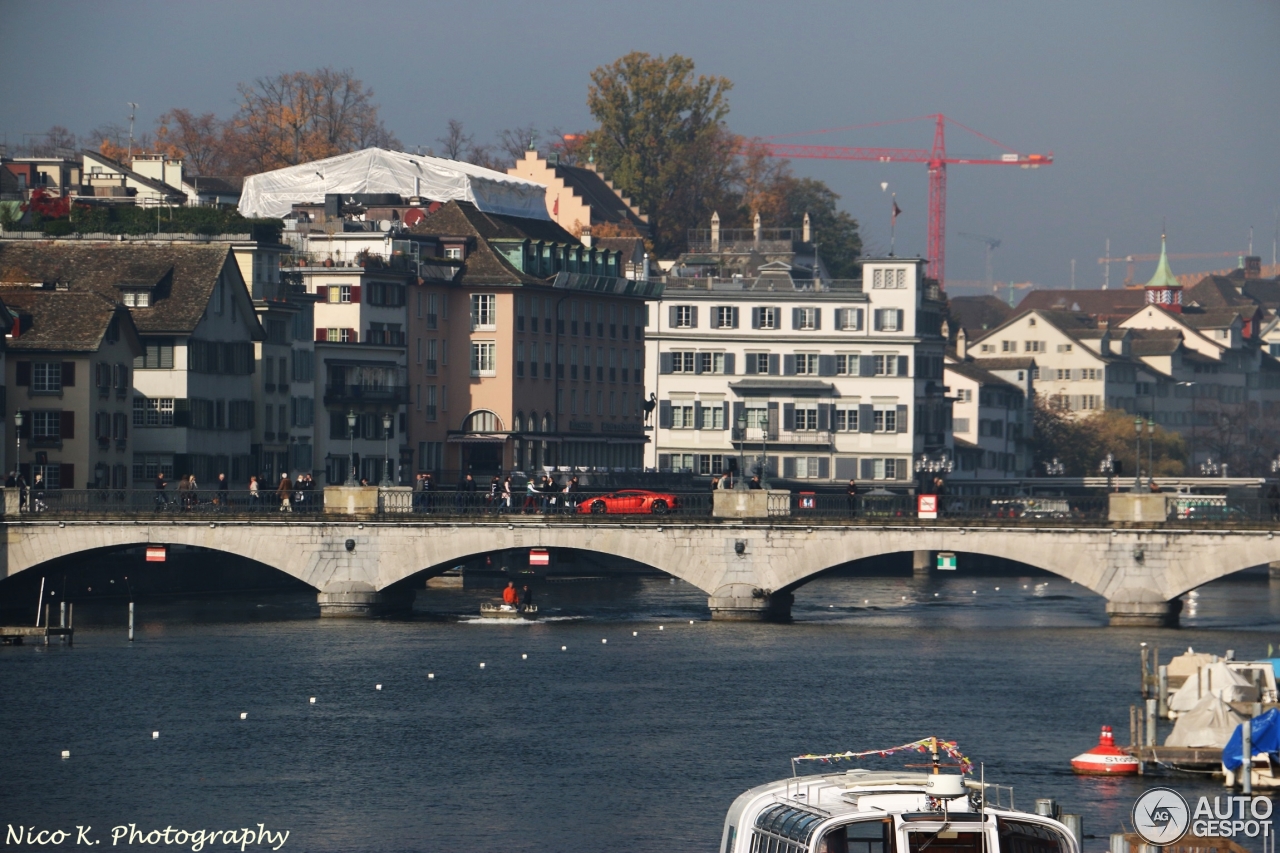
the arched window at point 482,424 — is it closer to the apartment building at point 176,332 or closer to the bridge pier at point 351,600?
the apartment building at point 176,332

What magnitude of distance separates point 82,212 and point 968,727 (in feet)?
223

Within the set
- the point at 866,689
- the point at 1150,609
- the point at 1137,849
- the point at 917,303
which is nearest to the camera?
the point at 1137,849

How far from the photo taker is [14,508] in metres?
90.2

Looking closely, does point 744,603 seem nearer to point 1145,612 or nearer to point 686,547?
point 686,547

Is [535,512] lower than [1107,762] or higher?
higher

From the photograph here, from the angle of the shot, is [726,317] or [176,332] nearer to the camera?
[176,332]

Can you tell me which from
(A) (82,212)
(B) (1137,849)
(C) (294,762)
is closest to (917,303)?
(A) (82,212)

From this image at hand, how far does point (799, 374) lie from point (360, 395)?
3758cm

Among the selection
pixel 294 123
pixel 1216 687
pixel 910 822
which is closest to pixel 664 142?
pixel 294 123

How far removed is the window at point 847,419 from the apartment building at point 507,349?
14142 mm

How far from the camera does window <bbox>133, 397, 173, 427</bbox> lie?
108 m

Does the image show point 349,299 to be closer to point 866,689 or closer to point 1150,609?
point 1150,609

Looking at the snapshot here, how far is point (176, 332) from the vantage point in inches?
4235

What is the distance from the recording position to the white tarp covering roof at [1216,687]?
58.6 meters
